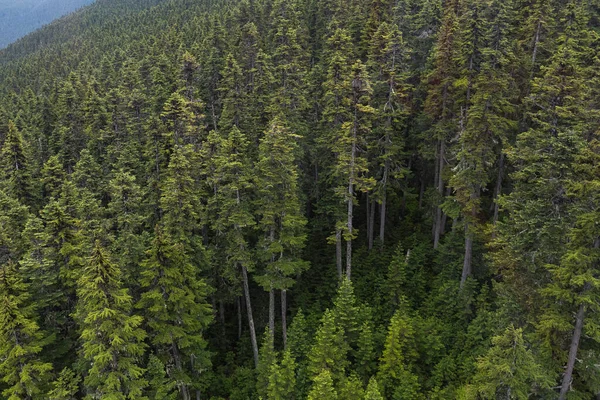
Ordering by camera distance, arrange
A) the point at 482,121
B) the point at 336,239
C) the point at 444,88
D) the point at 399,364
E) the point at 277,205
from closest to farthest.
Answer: the point at 399,364 < the point at 482,121 < the point at 277,205 < the point at 336,239 < the point at 444,88

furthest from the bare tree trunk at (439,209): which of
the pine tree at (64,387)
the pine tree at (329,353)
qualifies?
the pine tree at (64,387)

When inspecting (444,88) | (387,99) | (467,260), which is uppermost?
(444,88)

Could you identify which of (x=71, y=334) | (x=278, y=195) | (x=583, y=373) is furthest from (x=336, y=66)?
(x=71, y=334)

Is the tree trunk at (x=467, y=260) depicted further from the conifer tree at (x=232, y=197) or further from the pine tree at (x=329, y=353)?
the conifer tree at (x=232, y=197)

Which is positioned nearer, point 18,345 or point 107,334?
point 107,334

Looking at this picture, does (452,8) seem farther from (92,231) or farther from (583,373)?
(92,231)

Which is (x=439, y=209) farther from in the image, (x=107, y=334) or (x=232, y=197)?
(x=107, y=334)

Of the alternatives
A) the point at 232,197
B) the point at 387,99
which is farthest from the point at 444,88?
the point at 232,197

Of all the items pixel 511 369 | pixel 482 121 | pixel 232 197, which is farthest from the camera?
pixel 232 197
